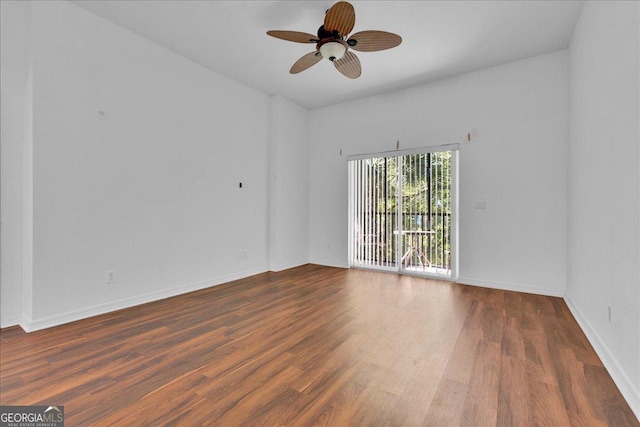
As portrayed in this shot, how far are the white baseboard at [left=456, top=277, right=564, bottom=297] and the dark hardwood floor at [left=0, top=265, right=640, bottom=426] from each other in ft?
1.41

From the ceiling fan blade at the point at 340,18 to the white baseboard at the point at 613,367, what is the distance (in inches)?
123

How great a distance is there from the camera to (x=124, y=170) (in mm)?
3252

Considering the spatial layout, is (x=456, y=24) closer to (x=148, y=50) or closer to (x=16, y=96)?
(x=148, y=50)

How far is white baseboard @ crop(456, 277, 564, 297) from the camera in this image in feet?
12.1

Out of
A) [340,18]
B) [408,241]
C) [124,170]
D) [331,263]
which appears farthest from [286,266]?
[340,18]

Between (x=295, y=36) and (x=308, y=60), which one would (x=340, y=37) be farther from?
(x=308, y=60)

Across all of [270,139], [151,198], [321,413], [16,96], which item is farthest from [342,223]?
[16,96]

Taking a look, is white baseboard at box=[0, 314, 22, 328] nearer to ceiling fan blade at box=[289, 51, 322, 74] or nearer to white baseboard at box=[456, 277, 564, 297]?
ceiling fan blade at box=[289, 51, 322, 74]

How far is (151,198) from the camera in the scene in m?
3.50

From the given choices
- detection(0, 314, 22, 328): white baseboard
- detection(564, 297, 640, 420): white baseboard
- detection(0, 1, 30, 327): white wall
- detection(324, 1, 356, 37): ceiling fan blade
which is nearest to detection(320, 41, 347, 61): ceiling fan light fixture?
detection(324, 1, 356, 37): ceiling fan blade

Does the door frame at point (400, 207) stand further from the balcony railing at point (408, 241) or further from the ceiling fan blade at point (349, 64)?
the ceiling fan blade at point (349, 64)

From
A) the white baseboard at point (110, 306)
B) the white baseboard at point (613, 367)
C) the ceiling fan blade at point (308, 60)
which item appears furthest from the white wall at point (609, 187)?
the white baseboard at point (110, 306)

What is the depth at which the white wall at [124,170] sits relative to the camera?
2.71 m

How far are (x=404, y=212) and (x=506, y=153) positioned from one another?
168cm
